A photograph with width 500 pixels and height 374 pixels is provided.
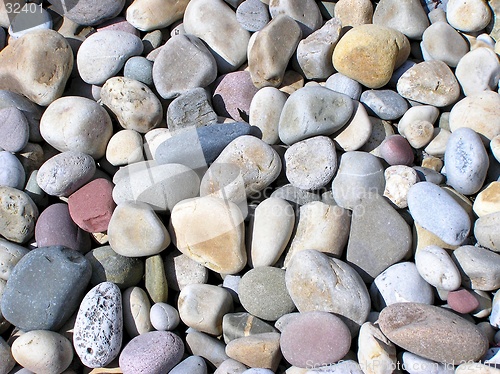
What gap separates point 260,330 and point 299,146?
590 mm

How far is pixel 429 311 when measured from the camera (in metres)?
1.36

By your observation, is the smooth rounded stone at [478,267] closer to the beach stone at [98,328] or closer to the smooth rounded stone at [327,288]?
the smooth rounded stone at [327,288]

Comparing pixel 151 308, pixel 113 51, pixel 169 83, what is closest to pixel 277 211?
pixel 151 308

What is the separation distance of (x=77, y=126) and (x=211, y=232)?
0.59m

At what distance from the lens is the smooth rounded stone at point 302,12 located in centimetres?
187

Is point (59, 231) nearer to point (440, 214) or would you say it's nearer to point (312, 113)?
point (312, 113)

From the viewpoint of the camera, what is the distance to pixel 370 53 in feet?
5.72

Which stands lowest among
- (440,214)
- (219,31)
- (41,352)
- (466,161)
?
(41,352)

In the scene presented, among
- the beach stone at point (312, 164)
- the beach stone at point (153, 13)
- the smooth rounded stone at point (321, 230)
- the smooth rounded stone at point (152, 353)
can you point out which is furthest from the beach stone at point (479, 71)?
the smooth rounded stone at point (152, 353)

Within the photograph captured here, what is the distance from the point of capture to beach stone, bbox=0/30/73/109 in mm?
1818

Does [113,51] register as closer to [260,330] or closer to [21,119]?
[21,119]

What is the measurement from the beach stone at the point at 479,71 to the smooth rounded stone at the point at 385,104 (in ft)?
0.70

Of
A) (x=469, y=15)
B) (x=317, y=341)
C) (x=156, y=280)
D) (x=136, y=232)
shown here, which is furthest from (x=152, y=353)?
(x=469, y=15)

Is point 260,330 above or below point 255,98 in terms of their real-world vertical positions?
below
